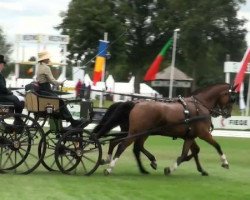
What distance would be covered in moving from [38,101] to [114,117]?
4.96 ft

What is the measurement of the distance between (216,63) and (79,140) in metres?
47.9

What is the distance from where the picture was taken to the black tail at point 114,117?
35.9 feet

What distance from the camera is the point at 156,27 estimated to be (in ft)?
165

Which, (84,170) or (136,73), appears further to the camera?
(136,73)

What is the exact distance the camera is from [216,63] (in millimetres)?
57188

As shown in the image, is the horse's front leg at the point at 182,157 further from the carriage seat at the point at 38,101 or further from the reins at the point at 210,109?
the carriage seat at the point at 38,101

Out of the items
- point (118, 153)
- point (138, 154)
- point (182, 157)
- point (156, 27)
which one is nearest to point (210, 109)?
point (182, 157)

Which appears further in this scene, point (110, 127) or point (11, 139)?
point (110, 127)

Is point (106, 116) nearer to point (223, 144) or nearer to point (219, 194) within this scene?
point (219, 194)

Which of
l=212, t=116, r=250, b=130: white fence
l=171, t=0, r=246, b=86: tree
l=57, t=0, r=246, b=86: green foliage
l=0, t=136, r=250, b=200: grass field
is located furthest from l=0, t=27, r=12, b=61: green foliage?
l=0, t=136, r=250, b=200: grass field

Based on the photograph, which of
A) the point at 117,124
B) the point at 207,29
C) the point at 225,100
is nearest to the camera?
the point at 117,124

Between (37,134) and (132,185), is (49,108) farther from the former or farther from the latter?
(132,185)

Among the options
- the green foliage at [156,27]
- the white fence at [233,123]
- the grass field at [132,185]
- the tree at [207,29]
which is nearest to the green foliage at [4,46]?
the green foliage at [156,27]

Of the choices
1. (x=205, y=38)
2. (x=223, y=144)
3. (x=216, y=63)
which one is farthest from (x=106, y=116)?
(x=216, y=63)
